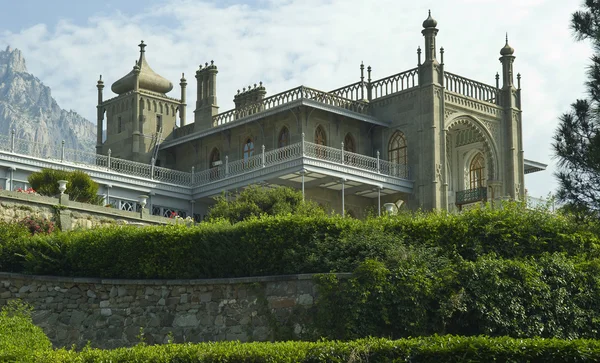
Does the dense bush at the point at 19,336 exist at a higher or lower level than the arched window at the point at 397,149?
lower

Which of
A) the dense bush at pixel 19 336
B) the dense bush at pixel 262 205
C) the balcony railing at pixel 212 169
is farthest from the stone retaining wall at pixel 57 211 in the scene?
the balcony railing at pixel 212 169

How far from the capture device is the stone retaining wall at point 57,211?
88.1ft

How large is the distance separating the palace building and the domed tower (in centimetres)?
7

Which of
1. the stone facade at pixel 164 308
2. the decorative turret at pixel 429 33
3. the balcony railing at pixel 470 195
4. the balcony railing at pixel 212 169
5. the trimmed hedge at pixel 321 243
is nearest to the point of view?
the stone facade at pixel 164 308

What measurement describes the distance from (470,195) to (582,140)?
24695mm

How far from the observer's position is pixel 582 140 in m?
17.6

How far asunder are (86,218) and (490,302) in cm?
1316

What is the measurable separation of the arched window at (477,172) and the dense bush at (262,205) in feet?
39.9

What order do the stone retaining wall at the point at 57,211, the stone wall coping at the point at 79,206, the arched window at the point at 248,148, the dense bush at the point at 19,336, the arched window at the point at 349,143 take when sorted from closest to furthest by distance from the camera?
the dense bush at the point at 19,336 < the stone retaining wall at the point at 57,211 < the stone wall coping at the point at 79,206 < the arched window at the point at 349,143 < the arched window at the point at 248,148

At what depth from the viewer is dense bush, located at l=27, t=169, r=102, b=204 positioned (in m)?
31.2

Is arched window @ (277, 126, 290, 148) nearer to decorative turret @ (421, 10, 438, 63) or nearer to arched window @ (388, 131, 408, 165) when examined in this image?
arched window @ (388, 131, 408, 165)

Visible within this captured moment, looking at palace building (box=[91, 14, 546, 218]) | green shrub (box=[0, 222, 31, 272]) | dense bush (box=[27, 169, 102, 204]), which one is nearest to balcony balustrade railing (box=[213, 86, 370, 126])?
palace building (box=[91, 14, 546, 218])

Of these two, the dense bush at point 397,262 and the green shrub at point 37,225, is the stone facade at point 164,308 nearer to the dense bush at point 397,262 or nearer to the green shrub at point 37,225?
the dense bush at point 397,262

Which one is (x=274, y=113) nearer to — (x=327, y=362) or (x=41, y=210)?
(x=41, y=210)
